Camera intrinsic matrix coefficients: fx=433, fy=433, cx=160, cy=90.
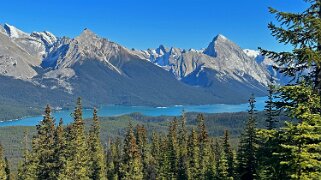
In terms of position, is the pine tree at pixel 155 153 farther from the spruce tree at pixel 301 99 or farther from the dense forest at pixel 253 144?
Result: the spruce tree at pixel 301 99

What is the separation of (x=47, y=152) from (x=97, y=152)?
29.5 m

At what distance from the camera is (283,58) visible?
19.0 metres

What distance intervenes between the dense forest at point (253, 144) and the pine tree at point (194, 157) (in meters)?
0.14

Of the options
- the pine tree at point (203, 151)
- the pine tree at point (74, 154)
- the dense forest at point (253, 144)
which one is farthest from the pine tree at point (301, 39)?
the pine tree at point (203, 151)

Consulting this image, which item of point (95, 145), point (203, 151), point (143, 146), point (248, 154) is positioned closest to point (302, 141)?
point (248, 154)

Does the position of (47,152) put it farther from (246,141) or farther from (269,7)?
(269,7)

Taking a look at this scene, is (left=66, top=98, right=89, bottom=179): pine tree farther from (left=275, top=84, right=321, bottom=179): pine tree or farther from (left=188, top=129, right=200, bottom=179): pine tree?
(left=275, top=84, right=321, bottom=179): pine tree

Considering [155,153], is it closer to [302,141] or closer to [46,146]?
[46,146]

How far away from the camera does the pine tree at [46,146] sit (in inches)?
2127

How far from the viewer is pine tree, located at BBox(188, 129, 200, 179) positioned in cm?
8644

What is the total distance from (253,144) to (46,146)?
2581cm

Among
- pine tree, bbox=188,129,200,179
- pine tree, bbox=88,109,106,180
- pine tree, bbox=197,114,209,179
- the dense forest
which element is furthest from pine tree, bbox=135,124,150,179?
pine tree, bbox=88,109,106,180

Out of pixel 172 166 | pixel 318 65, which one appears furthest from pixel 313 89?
pixel 172 166

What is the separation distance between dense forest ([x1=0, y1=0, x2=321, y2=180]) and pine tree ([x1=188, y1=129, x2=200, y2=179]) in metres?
0.14
